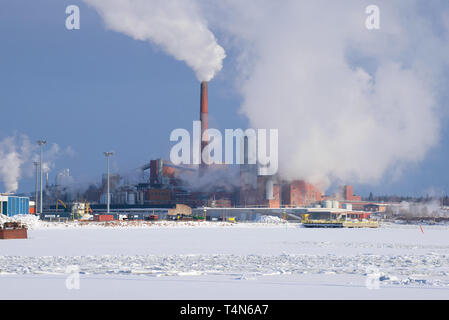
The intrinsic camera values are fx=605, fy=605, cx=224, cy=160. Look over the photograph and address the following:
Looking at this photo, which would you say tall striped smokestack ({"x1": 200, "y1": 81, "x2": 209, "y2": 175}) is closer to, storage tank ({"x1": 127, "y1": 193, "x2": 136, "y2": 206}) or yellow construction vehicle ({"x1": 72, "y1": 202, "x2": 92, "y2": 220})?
storage tank ({"x1": 127, "y1": 193, "x2": 136, "y2": 206})

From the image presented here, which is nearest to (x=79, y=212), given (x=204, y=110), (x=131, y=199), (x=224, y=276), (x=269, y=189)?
(x=204, y=110)

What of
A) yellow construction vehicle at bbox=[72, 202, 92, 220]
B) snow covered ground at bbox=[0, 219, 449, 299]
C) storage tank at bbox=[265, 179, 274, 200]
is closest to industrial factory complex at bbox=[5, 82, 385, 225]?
storage tank at bbox=[265, 179, 274, 200]

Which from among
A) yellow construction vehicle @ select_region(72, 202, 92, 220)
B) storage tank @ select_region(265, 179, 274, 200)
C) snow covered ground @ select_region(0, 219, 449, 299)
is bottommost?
yellow construction vehicle @ select_region(72, 202, 92, 220)

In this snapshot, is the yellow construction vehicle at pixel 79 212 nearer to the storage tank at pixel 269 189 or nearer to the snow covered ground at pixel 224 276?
the storage tank at pixel 269 189

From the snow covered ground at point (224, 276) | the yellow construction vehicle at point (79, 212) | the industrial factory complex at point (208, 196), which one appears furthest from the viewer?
the industrial factory complex at point (208, 196)

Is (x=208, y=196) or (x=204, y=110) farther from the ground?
(x=204, y=110)

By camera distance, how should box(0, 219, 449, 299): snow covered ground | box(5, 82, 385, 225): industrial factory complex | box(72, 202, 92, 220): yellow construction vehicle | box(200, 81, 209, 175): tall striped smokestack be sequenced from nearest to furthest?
1. box(0, 219, 449, 299): snow covered ground
2. box(72, 202, 92, 220): yellow construction vehicle
3. box(200, 81, 209, 175): tall striped smokestack
4. box(5, 82, 385, 225): industrial factory complex

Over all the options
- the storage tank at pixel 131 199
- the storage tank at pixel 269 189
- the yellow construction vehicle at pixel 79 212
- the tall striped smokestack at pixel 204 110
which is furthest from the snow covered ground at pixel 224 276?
the storage tank at pixel 131 199

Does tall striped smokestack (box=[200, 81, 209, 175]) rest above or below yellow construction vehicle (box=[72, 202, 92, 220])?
above

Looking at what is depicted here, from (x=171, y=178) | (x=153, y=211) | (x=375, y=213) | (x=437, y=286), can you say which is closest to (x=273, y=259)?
(x=437, y=286)

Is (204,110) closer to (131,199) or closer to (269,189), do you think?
(269,189)
